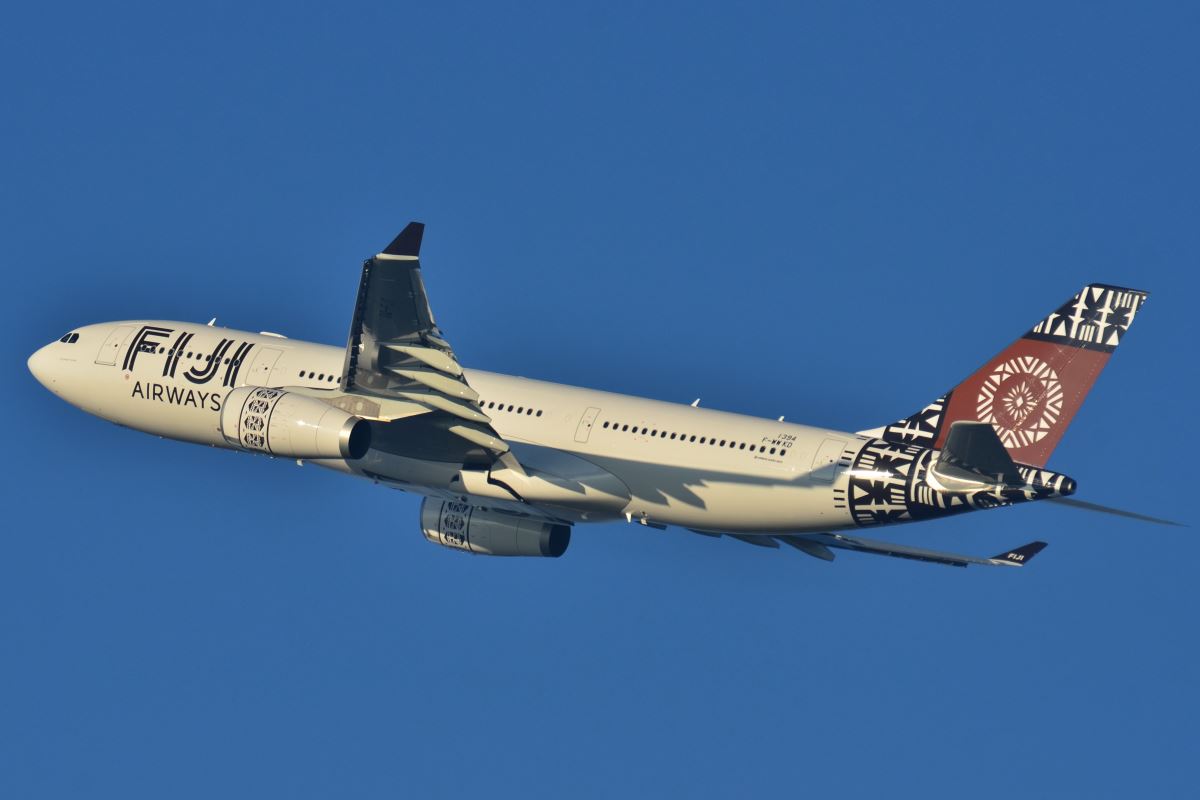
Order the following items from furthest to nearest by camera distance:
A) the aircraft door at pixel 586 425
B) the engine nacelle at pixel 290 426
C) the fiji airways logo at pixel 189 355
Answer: the fiji airways logo at pixel 189 355
the aircraft door at pixel 586 425
the engine nacelle at pixel 290 426

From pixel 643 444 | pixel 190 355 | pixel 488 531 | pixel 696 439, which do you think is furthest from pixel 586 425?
pixel 190 355

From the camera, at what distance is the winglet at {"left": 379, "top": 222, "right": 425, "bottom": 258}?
39.2 meters

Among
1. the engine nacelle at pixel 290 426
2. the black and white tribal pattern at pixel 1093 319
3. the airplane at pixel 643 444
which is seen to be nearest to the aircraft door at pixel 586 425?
the airplane at pixel 643 444

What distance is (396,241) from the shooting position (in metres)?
39.5

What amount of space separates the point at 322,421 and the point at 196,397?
7.86m

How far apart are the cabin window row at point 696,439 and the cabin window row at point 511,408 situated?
1953 millimetres

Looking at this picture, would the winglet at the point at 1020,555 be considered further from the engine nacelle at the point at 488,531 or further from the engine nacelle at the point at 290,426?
the engine nacelle at the point at 290,426

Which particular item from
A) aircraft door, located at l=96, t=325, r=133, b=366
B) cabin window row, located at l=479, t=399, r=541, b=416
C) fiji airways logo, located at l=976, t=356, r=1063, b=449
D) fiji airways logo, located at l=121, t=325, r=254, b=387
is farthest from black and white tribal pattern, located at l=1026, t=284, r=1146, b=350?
aircraft door, located at l=96, t=325, r=133, b=366

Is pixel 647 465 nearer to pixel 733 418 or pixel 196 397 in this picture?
pixel 733 418

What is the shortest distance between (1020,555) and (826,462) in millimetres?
6175

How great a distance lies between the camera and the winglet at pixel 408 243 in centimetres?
3916

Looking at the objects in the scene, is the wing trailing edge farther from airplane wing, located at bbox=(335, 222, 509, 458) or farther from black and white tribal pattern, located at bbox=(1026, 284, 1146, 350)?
airplane wing, located at bbox=(335, 222, 509, 458)

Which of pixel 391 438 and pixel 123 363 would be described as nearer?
pixel 391 438

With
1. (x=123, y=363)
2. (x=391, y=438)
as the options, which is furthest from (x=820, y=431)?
(x=123, y=363)
